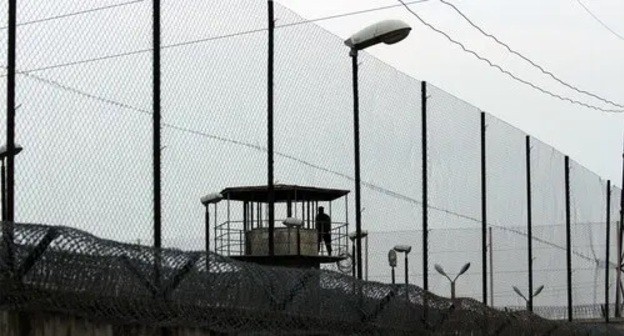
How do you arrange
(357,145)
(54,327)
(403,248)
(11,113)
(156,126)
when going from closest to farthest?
(54,327), (11,113), (156,126), (357,145), (403,248)

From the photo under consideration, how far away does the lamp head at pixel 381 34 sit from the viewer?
1755cm

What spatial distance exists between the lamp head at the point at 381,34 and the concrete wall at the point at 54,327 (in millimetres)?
6561

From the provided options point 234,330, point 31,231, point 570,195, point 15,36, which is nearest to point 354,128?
point 234,330

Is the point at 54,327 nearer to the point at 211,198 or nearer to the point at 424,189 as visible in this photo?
the point at 211,198

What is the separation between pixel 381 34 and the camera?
17.6 m

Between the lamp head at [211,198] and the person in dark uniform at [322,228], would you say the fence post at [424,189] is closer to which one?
the lamp head at [211,198]

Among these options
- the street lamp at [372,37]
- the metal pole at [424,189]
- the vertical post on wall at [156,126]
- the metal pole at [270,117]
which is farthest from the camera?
the metal pole at [424,189]

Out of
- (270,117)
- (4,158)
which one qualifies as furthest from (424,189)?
(4,158)

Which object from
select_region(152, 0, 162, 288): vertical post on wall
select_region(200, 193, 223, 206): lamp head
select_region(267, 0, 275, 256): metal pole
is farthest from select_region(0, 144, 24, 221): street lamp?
select_region(267, 0, 275, 256): metal pole

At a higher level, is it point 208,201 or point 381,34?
point 381,34

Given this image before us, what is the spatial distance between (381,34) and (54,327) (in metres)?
7.91

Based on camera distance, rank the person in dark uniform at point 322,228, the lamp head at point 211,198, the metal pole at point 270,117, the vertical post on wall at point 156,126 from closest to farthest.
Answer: the vertical post on wall at point 156,126 < the lamp head at point 211,198 < the metal pole at point 270,117 < the person in dark uniform at point 322,228

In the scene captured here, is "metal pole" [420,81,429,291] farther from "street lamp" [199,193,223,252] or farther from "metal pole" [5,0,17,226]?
"metal pole" [5,0,17,226]

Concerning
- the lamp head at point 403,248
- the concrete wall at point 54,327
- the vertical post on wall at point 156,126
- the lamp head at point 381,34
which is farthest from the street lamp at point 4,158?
the lamp head at point 403,248
